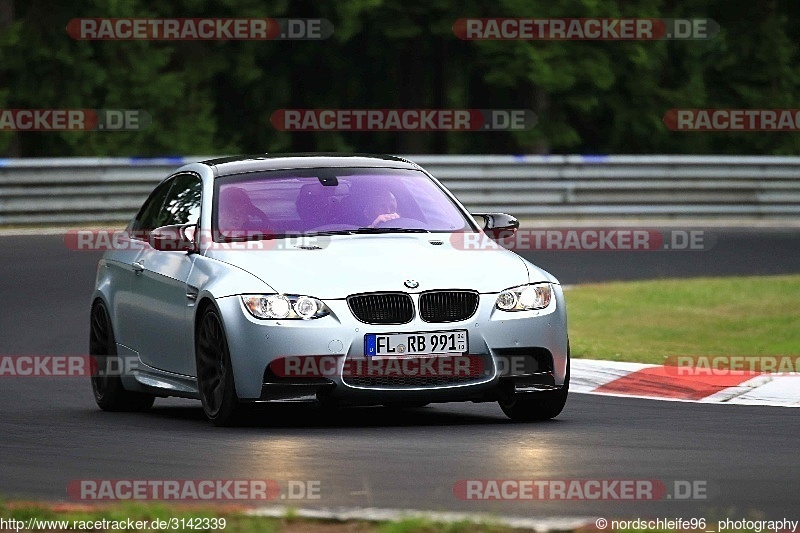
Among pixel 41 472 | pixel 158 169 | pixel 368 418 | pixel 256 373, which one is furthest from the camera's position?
pixel 158 169

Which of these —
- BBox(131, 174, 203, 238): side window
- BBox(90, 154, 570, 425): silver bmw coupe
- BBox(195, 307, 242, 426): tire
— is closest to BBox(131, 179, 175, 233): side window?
BBox(131, 174, 203, 238): side window

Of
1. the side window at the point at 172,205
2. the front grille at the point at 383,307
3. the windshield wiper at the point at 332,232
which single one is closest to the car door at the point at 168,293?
the side window at the point at 172,205

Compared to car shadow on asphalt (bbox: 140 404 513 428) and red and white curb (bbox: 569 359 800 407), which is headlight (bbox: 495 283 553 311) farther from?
red and white curb (bbox: 569 359 800 407)

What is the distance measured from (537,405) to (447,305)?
98 cm

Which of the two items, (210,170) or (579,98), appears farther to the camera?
(579,98)

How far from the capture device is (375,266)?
34.3ft

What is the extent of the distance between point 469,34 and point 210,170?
17383mm

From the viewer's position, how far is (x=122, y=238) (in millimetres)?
12914

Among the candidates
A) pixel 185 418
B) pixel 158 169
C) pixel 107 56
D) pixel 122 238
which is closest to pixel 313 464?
pixel 185 418

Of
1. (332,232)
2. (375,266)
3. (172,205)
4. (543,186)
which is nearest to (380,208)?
(332,232)

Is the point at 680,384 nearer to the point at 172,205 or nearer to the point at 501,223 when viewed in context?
the point at 501,223

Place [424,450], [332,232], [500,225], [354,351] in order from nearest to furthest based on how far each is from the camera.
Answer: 1. [424,450]
2. [354,351]
3. [332,232]
4. [500,225]

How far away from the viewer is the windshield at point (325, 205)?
36.7ft

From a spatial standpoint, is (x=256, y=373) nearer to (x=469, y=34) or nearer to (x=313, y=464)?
(x=313, y=464)
